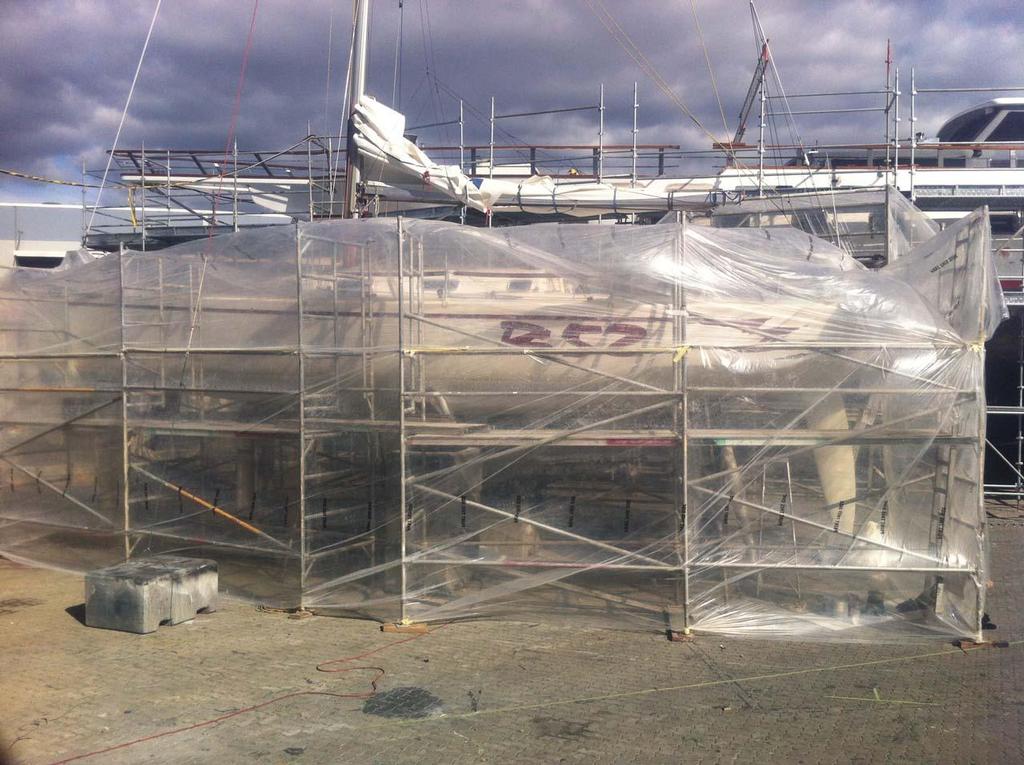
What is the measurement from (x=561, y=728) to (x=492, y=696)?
2.39 feet

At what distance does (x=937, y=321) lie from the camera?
820 cm

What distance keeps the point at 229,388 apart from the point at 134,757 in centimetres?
443

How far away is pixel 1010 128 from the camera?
76.8 ft

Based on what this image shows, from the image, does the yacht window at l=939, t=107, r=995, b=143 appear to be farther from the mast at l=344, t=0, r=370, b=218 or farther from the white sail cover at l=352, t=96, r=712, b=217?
the mast at l=344, t=0, r=370, b=218

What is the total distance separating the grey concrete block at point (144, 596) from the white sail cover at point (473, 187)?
213 inches

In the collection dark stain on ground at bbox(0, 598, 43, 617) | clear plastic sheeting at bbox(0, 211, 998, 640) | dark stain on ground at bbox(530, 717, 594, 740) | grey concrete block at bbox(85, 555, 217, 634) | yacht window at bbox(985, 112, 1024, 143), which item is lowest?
dark stain on ground at bbox(0, 598, 43, 617)

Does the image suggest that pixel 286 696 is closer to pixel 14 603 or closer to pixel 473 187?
pixel 14 603

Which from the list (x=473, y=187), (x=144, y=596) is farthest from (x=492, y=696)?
(x=473, y=187)

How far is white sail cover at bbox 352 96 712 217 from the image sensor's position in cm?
1102

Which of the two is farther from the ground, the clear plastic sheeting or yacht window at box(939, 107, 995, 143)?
yacht window at box(939, 107, 995, 143)

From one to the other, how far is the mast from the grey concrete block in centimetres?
497

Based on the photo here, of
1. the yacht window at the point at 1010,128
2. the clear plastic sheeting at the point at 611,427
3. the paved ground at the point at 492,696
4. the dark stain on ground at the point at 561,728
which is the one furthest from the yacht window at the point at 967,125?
the dark stain on ground at the point at 561,728

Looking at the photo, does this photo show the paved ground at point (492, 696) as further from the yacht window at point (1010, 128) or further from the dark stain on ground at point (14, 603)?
the yacht window at point (1010, 128)

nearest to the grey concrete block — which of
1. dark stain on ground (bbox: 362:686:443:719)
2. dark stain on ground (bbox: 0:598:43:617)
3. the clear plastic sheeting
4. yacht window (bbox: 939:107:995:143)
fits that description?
the clear plastic sheeting
